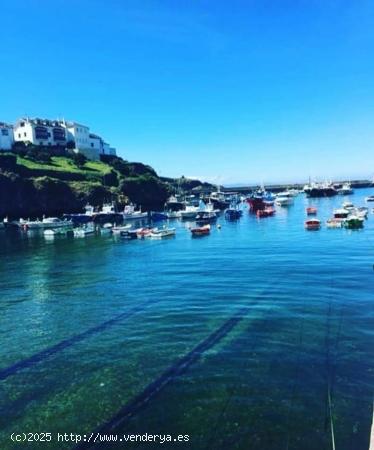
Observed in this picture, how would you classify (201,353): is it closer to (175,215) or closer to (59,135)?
(175,215)

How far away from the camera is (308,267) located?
137ft

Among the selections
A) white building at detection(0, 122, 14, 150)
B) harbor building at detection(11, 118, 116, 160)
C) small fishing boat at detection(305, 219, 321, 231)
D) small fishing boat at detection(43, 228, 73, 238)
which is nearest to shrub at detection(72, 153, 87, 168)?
harbor building at detection(11, 118, 116, 160)

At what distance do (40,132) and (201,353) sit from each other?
494 ft

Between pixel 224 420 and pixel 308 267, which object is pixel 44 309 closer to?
pixel 224 420

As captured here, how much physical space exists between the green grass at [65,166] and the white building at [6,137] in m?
7.75

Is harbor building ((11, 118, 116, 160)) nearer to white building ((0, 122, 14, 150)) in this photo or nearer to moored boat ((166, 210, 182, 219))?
white building ((0, 122, 14, 150))

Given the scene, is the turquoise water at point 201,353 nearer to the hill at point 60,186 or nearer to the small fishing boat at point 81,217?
the small fishing boat at point 81,217

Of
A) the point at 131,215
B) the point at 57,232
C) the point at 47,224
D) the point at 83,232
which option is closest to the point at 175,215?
the point at 131,215

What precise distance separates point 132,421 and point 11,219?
381 feet

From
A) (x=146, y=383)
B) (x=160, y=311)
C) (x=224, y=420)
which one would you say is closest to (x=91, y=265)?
(x=160, y=311)

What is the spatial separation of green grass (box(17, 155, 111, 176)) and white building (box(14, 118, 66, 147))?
34.7ft

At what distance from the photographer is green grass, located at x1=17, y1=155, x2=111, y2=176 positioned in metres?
132

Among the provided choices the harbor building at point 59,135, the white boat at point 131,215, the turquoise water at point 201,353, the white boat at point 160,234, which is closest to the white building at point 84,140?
the harbor building at point 59,135

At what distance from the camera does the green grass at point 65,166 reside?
13238 centimetres
